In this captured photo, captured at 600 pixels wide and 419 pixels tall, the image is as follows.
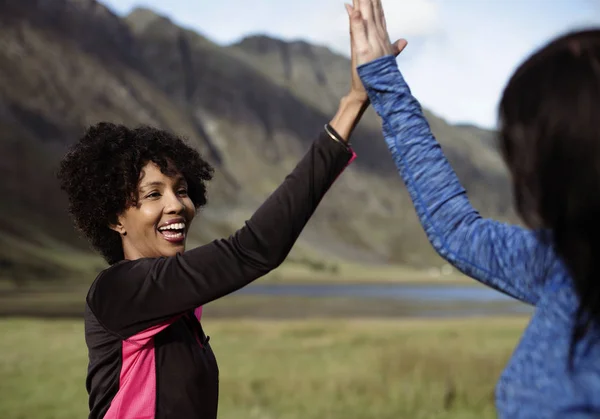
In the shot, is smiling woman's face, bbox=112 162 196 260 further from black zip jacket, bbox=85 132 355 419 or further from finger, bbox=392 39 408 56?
finger, bbox=392 39 408 56

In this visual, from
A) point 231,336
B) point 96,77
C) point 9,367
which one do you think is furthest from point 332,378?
point 96,77

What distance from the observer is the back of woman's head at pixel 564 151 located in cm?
154

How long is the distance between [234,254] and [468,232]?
0.78 meters

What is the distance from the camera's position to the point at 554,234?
5.33 ft

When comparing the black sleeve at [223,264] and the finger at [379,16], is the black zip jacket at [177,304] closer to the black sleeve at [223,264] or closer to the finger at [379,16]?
the black sleeve at [223,264]

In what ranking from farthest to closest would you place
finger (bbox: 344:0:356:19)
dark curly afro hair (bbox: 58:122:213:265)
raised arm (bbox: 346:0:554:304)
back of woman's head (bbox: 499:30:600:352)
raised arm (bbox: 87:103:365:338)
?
1. dark curly afro hair (bbox: 58:122:213:265)
2. raised arm (bbox: 87:103:365:338)
3. finger (bbox: 344:0:356:19)
4. raised arm (bbox: 346:0:554:304)
5. back of woman's head (bbox: 499:30:600:352)

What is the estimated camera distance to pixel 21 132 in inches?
5472

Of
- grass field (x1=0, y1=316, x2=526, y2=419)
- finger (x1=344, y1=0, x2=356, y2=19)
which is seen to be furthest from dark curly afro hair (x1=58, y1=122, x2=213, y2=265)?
grass field (x1=0, y1=316, x2=526, y2=419)

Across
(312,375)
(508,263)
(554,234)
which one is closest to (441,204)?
(508,263)

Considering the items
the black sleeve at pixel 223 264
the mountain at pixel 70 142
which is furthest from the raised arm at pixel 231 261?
the mountain at pixel 70 142

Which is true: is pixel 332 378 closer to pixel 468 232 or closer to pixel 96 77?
pixel 468 232

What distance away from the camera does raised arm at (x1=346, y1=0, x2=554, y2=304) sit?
5.99ft

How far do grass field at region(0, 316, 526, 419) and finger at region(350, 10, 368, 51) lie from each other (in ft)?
33.0

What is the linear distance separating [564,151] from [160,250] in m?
1.83
